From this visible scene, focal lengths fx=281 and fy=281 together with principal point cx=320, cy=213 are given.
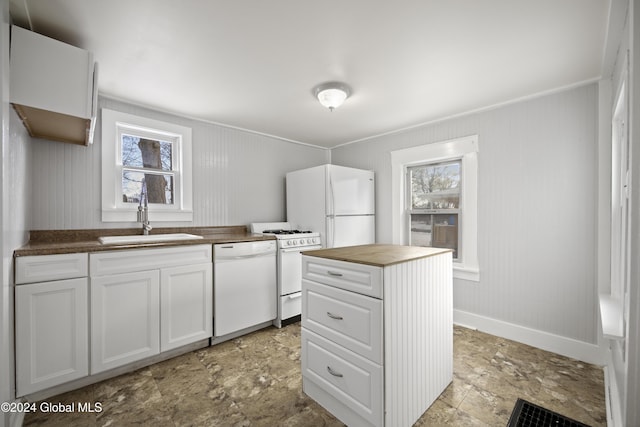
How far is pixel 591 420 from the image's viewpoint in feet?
5.32

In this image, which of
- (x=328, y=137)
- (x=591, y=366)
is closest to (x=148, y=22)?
(x=328, y=137)

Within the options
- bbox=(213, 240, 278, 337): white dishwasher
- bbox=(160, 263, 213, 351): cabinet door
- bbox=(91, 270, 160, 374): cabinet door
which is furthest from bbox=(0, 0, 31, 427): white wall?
bbox=(213, 240, 278, 337): white dishwasher

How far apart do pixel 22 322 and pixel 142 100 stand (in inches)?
77.8

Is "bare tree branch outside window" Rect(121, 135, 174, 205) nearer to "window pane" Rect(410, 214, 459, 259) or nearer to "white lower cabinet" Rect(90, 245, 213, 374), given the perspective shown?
"white lower cabinet" Rect(90, 245, 213, 374)

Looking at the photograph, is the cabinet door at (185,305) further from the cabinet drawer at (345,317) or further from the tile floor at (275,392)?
the cabinet drawer at (345,317)

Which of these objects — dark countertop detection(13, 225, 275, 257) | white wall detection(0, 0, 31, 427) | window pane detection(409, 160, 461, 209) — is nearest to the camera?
white wall detection(0, 0, 31, 427)

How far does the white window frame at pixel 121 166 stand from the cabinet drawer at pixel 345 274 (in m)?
1.88

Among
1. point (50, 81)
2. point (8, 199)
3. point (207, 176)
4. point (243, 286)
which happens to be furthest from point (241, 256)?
point (50, 81)

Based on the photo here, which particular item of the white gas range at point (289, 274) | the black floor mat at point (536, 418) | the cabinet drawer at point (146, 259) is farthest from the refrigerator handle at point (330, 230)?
→ the black floor mat at point (536, 418)

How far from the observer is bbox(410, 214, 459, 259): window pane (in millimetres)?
3219

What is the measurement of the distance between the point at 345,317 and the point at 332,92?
1.80 meters

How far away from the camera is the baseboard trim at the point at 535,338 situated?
2.27m

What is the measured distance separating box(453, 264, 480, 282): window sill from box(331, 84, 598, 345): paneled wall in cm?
5

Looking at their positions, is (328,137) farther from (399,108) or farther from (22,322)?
(22,322)
